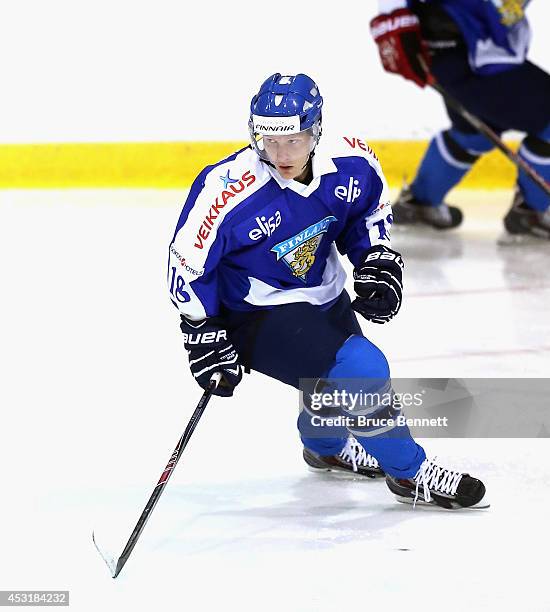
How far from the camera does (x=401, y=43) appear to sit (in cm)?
460

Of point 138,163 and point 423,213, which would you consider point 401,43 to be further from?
point 138,163

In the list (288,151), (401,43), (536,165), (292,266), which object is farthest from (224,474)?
(536,165)

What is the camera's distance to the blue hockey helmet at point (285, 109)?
7.72 ft

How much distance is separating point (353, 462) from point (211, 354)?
0.45m

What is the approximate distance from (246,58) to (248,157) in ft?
10.9

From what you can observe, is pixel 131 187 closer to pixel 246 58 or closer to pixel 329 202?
pixel 246 58

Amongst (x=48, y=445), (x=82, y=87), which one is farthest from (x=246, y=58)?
(x=48, y=445)

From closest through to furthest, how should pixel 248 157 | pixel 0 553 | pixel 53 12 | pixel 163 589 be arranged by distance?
pixel 163 589 → pixel 0 553 → pixel 248 157 → pixel 53 12

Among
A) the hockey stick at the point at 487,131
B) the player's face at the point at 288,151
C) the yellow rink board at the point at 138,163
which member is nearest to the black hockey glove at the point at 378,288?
the player's face at the point at 288,151

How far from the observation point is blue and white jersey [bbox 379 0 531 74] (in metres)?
4.58

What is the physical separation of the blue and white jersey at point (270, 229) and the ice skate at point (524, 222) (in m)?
2.44

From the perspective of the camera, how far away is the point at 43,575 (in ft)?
7.31

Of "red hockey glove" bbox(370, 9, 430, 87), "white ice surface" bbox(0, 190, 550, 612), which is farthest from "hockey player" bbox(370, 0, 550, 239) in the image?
"white ice surface" bbox(0, 190, 550, 612)

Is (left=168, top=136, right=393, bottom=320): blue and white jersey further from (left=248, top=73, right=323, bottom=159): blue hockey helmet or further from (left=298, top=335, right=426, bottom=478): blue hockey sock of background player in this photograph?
(left=298, top=335, right=426, bottom=478): blue hockey sock of background player
